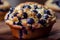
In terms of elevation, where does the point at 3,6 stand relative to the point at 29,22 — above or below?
above

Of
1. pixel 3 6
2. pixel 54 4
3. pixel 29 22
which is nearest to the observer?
pixel 29 22

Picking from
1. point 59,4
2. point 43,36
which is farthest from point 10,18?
point 59,4

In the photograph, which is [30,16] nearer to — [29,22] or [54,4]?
[29,22]

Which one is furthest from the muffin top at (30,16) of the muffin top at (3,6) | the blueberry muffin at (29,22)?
the muffin top at (3,6)

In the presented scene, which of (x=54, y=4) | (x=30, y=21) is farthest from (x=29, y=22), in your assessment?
(x=54, y=4)

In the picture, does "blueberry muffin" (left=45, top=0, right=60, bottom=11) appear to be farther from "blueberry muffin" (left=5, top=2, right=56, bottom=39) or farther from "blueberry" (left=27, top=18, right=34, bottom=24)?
"blueberry" (left=27, top=18, right=34, bottom=24)

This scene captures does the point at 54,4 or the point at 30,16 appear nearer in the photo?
the point at 30,16

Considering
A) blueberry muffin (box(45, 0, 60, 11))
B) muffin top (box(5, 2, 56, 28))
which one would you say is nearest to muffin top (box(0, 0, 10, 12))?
muffin top (box(5, 2, 56, 28))

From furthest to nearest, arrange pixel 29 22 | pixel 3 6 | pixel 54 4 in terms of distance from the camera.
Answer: pixel 54 4 < pixel 3 6 < pixel 29 22
